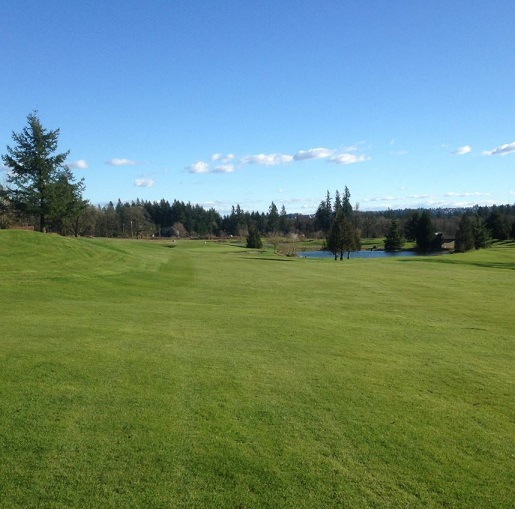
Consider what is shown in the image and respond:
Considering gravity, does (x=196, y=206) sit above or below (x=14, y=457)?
above

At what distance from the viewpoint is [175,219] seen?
15425cm

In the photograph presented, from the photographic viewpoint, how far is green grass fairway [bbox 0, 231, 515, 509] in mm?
5207

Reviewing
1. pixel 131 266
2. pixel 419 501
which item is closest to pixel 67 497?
pixel 419 501

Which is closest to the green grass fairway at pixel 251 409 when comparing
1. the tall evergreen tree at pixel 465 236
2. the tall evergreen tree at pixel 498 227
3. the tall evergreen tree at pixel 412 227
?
the tall evergreen tree at pixel 465 236

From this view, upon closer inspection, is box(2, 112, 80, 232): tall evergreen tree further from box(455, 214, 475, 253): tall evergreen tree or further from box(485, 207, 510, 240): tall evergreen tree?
box(485, 207, 510, 240): tall evergreen tree

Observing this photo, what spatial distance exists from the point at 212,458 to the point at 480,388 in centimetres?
574

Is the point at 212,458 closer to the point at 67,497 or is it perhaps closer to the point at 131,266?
the point at 67,497

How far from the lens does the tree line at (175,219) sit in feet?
125

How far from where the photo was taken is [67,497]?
4914 millimetres

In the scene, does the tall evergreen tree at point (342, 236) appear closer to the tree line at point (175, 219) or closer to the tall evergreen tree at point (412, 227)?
the tree line at point (175, 219)

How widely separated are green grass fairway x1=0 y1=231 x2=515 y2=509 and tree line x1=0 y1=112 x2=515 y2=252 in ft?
85.8

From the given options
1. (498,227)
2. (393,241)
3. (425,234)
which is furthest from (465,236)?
(498,227)

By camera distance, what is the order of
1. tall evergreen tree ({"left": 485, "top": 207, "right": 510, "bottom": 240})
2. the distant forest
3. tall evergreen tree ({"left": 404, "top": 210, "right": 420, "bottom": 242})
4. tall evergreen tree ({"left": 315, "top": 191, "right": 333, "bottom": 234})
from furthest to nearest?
tall evergreen tree ({"left": 315, "top": 191, "right": 333, "bottom": 234})
the distant forest
tall evergreen tree ({"left": 404, "top": 210, "right": 420, "bottom": 242})
tall evergreen tree ({"left": 485, "top": 207, "right": 510, "bottom": 240})

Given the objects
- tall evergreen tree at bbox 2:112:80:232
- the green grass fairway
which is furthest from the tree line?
the green grass fairway
